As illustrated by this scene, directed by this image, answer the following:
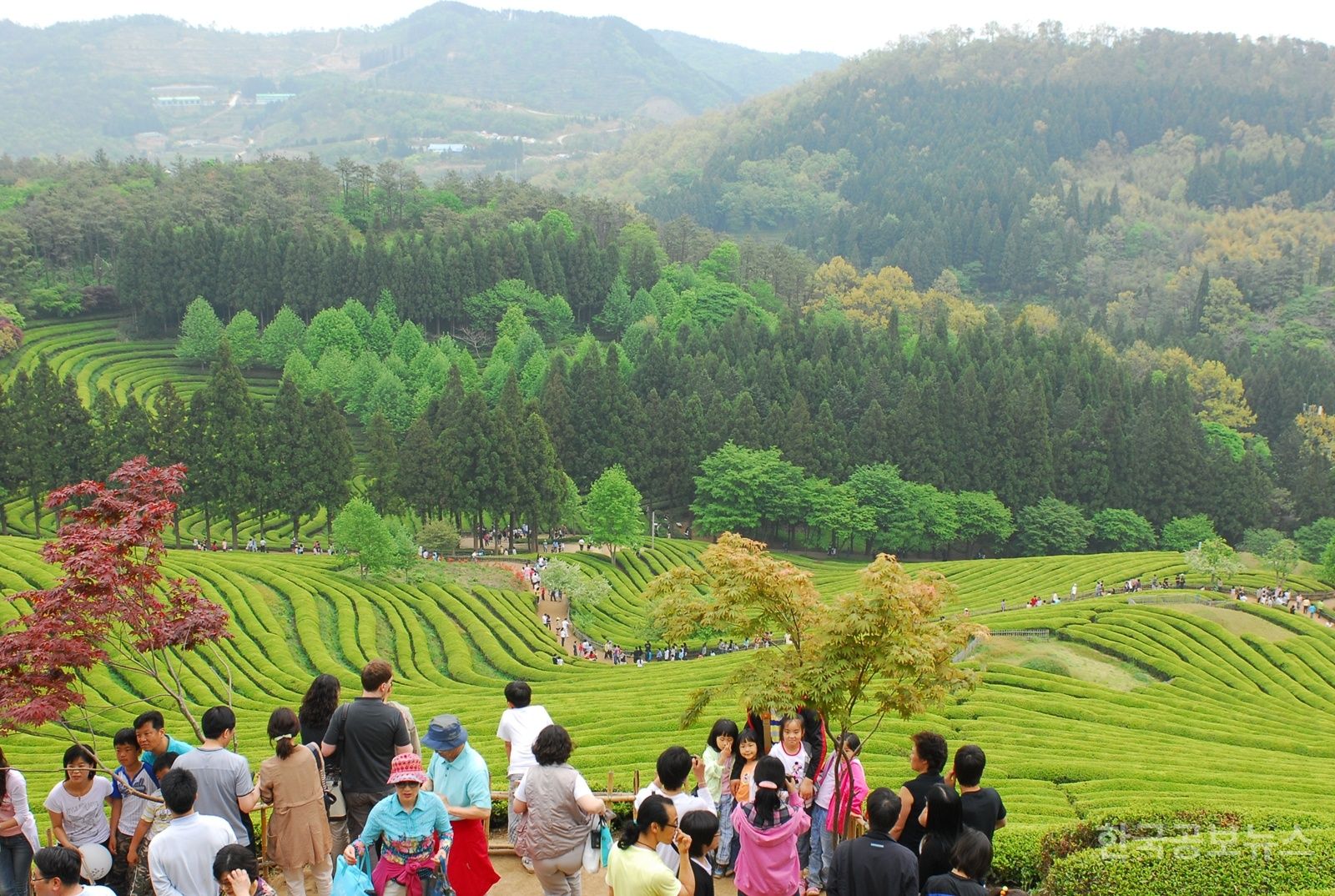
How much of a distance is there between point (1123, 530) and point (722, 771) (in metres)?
84.7

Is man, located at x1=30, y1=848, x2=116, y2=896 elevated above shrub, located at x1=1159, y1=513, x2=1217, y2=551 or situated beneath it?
elevated above

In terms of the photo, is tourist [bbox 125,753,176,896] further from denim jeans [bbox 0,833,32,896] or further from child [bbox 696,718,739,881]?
child [bbox 696,718,739,881]

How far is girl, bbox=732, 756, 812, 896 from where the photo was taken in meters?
12.2

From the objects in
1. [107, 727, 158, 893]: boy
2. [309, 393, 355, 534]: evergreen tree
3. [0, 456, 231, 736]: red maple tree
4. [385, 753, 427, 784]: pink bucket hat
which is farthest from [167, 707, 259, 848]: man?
[309, 393, 355, 534]: evergreen tree

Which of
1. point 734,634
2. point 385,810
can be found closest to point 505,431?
point 734,634

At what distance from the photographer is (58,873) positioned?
1015 cm

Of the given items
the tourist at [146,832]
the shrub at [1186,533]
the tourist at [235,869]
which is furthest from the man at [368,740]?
the shrub at [1186,533]

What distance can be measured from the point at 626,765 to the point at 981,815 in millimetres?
13752

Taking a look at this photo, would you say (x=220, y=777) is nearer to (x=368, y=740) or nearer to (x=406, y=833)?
(x=368, y=740)

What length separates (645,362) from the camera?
10425 centimetres

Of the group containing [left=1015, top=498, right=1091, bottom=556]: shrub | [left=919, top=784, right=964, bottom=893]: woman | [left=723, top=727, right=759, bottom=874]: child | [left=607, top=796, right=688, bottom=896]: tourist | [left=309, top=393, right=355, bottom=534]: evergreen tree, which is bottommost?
[left=1015, top=498, right=1091, bottom=556]: shrub

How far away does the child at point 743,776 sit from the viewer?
13.3 m

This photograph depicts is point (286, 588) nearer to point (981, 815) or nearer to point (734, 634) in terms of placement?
point (734, 634)

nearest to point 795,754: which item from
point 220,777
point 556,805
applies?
point 556,805
